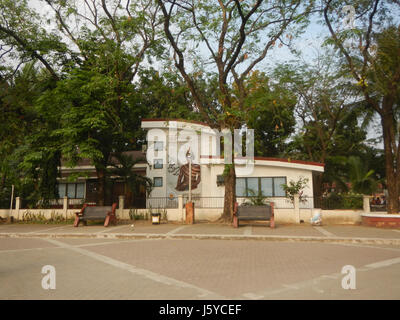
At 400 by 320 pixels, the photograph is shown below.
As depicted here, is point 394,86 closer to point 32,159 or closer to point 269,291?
point 269,291

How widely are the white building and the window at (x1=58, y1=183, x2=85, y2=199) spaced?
6.68m

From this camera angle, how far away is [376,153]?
29875mm

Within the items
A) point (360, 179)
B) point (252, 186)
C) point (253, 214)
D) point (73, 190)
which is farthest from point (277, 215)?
point (73, 190)

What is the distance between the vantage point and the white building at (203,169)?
58.5 feet

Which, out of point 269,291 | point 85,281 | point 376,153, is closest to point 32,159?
point 85,281

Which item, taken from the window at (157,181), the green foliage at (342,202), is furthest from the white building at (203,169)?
the green foliage at (342,202)

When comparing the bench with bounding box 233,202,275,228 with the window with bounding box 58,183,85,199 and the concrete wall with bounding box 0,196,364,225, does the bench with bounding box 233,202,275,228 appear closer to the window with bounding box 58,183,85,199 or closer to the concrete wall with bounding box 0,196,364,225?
the concrete wall with bounding box 0,196,364,225

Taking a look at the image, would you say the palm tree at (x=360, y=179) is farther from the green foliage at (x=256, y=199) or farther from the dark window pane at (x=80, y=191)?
the dark window pane at (x=80, y=191)

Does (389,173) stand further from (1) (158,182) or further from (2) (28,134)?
(2) (28,134)

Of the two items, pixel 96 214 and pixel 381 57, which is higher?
pixel 381 57

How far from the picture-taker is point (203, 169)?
20156 mm

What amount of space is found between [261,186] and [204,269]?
12766 millimetres

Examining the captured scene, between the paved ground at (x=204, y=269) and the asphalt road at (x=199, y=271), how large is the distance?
2cm
